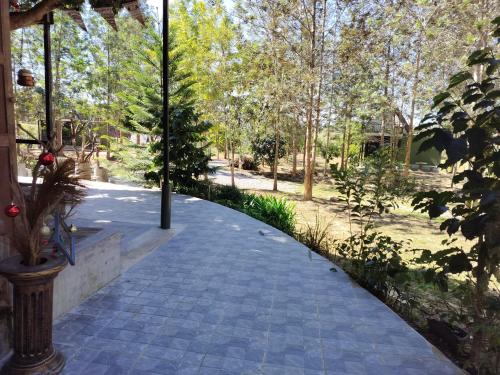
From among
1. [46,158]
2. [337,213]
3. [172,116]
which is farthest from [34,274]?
[337,213]

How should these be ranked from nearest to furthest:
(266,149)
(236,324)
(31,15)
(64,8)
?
(236,324) < (31,15) < (64,8) < (266,149)

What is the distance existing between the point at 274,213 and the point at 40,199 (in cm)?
519

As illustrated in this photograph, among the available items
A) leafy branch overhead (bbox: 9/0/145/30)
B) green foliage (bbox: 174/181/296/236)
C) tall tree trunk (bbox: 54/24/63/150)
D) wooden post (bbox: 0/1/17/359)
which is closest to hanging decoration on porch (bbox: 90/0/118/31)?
leafy branch overhead (bbox: 9/0/145/30)

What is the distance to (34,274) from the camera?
203 centimetres

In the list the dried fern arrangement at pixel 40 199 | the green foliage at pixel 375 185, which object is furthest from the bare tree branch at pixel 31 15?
the green foliage at pixel 375 185

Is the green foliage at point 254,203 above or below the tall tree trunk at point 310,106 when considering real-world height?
below

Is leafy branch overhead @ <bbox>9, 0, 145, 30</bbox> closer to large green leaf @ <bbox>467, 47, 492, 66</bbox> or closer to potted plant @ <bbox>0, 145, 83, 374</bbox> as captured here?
potted plant @ <bbox>0, 145, 83, 374</bbox>

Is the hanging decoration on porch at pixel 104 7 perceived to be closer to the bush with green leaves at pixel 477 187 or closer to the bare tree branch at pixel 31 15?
the bare tree branch at pixel 31 15

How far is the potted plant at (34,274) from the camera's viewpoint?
2.08 m

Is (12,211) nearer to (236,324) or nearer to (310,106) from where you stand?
(236,324)

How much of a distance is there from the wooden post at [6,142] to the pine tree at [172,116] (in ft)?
22.0

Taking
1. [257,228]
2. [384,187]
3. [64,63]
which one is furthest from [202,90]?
[384,187]

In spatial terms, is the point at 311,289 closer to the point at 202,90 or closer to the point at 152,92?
the point at 152,92

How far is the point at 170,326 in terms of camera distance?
2846 millimetres
